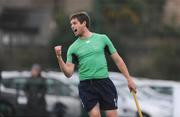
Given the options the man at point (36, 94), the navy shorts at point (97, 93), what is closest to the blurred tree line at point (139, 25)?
the man at point (36, 94)

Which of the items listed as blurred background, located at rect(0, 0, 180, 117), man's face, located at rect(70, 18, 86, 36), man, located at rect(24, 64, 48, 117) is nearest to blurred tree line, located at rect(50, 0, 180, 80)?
blurred background, located at rect(0, 0, 180, 117)

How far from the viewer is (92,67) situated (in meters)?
11.8

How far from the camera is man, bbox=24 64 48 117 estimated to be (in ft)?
71.0

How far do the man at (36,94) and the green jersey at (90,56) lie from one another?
31.9 ft

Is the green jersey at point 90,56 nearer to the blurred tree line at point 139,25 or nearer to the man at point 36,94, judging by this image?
the man at point 36,94

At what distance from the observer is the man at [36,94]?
71.0 ft

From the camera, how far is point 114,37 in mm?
46625

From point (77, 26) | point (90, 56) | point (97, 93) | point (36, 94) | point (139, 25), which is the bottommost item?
point (139, 25)

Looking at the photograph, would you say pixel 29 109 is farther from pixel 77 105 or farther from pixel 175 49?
pixel 175 49

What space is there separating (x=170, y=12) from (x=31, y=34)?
1084 cm

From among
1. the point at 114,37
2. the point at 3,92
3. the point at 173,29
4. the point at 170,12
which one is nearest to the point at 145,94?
the point at 3,92

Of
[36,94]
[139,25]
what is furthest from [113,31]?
[36,94]

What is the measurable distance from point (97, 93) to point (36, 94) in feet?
33.0

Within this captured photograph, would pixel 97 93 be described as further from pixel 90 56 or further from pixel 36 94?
pixel 36 94
